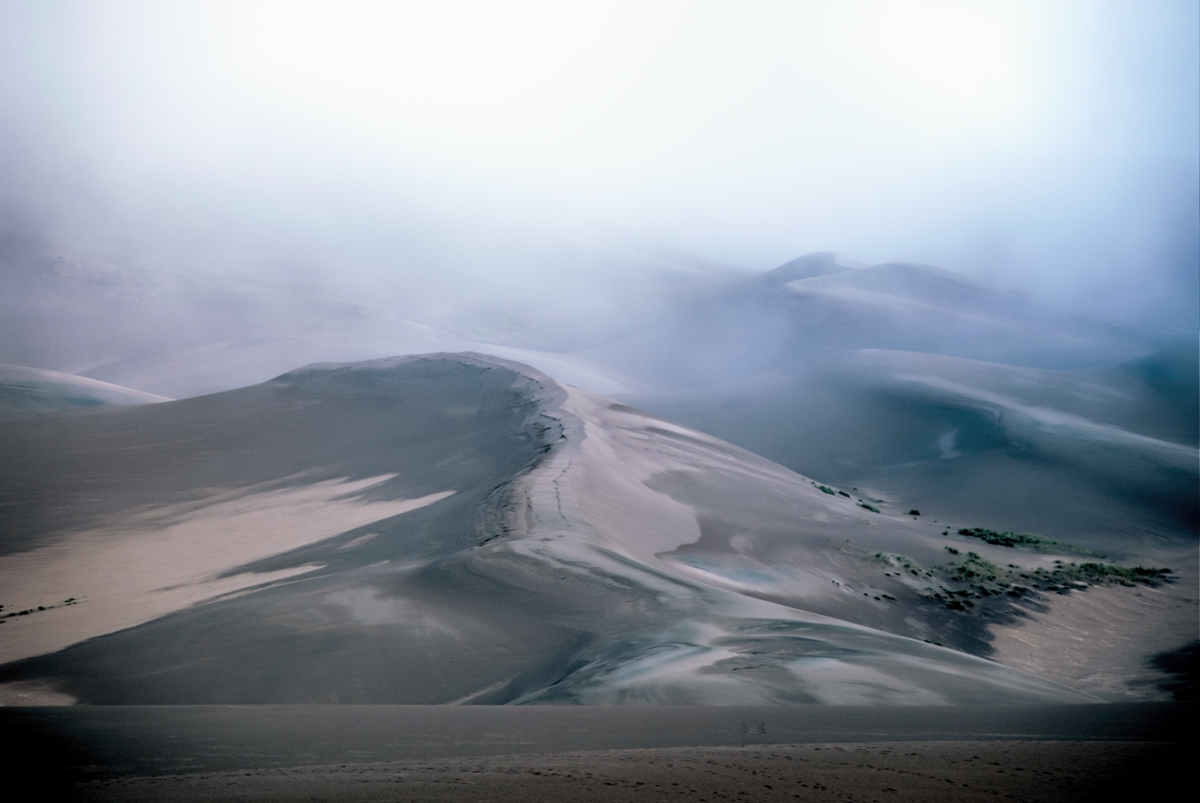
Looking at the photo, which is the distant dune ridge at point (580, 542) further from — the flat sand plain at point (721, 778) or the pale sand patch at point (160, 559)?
the flat sand plain at point (721, 778)

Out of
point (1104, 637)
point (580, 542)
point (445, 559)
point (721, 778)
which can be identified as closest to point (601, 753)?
point (721, 778)

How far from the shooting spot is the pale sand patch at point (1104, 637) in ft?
39.1

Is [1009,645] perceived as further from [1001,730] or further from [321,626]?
[321,626]

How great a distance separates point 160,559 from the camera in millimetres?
14156

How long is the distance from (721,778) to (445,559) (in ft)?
Result: 23.9

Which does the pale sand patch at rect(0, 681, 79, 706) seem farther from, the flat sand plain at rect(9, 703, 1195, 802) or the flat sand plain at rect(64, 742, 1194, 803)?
the flat sand plain at rect(64, 742, 1194, 803)

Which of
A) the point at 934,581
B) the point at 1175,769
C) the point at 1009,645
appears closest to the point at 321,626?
the point at 1175,769

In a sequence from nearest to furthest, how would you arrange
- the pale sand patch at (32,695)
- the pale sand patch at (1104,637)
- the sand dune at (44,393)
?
the pale sand patch at (32,695) < the pale sand patch at (1104,637) < the sand dune at (44,393)

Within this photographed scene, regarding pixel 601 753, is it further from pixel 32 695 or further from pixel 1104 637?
pixel 1104 637

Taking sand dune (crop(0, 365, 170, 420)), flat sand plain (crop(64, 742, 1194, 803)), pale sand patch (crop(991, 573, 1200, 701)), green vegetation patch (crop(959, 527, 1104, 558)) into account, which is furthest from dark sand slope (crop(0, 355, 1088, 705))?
sand dune (crop(0, 365, 170, 420))

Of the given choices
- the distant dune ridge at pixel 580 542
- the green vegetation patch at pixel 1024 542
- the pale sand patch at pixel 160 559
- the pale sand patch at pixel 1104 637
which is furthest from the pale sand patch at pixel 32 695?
the green vegetation patch at pixel 1024 542

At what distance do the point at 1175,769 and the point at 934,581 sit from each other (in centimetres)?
1323

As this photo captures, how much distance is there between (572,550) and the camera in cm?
1057

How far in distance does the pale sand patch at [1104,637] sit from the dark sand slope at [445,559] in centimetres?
89
